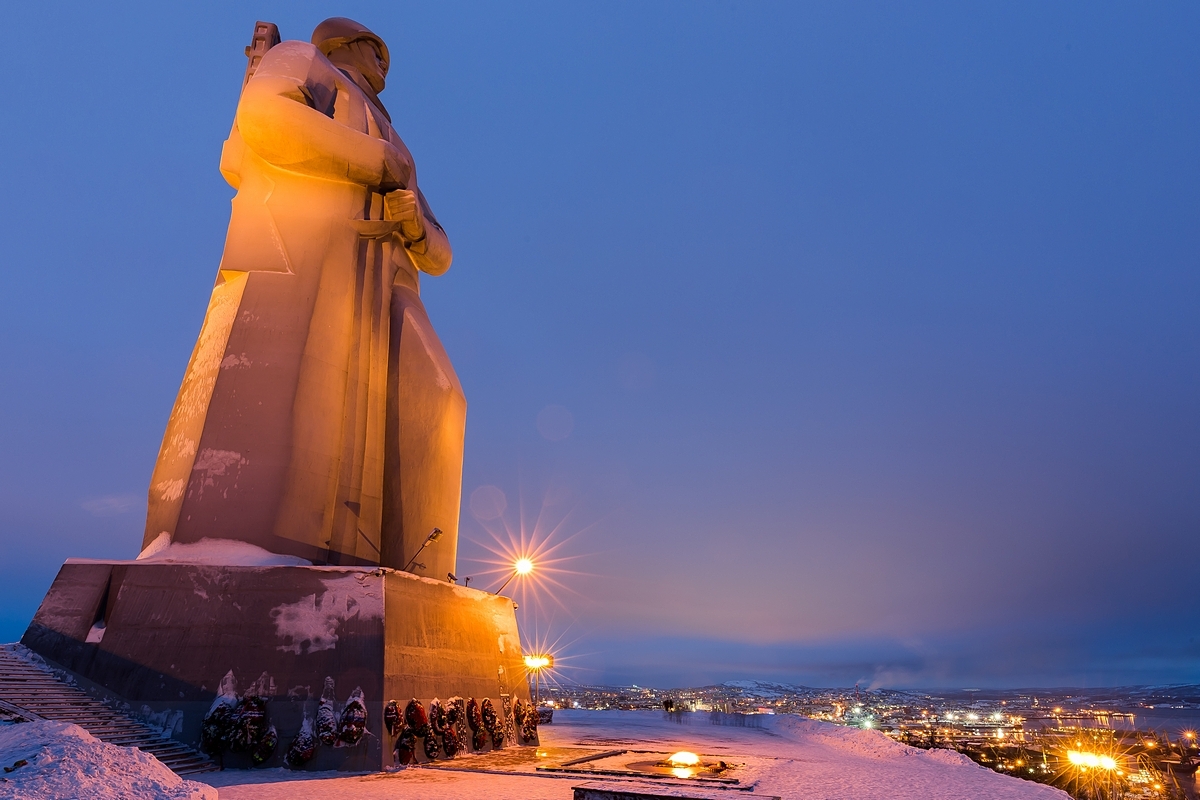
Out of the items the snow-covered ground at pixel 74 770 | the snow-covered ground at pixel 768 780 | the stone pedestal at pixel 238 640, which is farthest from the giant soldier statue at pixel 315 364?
the snow-covered ground at pixel 74 770

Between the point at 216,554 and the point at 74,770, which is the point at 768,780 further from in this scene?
the point at 216,554

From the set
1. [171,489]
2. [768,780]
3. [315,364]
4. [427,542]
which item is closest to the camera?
[768,780]

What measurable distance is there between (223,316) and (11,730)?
819 cm

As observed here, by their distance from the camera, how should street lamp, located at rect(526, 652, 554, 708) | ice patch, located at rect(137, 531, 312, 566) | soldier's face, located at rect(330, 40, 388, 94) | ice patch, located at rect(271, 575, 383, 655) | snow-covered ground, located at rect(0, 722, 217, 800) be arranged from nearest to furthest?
1. snow-covered ground, located at rect(0, 722, 217, 800)
2. ice patch, located at rect(271, 575, 383, 655)
3. ice patch, located at rect(137, 531, 312, 566)
4. soldier's face, located at rect(330, 40, 388, 94)
5. street lamp, located at rect(526, 652, 554, 708)

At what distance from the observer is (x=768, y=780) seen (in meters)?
10.2

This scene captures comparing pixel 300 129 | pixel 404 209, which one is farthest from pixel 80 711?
pixel 404 209

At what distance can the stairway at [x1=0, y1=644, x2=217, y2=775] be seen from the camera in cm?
862

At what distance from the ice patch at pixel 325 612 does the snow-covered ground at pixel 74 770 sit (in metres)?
3.35

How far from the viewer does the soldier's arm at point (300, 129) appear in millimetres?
13367

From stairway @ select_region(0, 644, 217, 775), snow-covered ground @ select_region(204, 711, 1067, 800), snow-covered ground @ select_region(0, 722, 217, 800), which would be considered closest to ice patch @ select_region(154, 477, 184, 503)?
stairway @ select_region(0, 644, 217, 775)

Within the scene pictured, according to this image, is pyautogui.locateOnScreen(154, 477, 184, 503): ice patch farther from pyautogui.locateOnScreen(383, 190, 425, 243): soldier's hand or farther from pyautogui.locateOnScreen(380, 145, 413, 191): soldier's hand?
pyautogui.locateOnScreen(380, 145, 413, 191): soldier's hand

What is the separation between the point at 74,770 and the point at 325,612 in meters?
4.73

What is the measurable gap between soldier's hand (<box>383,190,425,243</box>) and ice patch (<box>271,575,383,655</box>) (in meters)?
7.69

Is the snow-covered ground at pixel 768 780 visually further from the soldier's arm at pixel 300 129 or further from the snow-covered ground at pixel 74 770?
the soldier's arm at pixel 300 129
